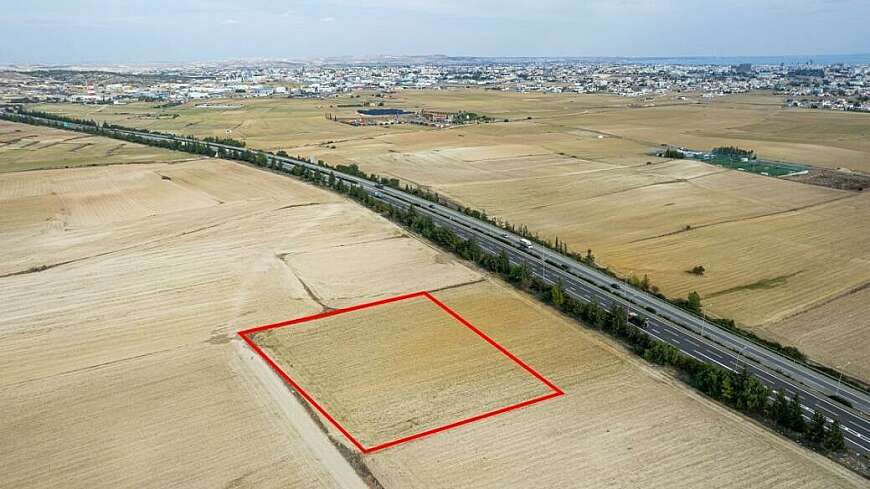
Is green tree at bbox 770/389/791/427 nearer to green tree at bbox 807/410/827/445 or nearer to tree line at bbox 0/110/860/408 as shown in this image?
green tree at bbox 807/410/827/445

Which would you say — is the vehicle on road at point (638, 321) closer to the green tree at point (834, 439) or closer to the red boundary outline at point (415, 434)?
the red boundary outline at point (415, 434)

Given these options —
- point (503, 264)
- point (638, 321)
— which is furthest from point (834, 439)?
point (503, 264)

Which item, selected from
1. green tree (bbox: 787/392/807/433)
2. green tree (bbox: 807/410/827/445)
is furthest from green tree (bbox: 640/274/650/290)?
green tree (bbox: 807/410/827/445)

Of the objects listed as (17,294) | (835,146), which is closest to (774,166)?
(835,146)

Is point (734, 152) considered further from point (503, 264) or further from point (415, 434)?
point (415, 434)

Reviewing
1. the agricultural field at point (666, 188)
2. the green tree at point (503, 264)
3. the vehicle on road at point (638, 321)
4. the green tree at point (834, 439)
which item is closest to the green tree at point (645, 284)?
the agricultural field at point (666, 188)

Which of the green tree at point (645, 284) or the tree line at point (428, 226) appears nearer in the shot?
the tree line at point (428, 226)
